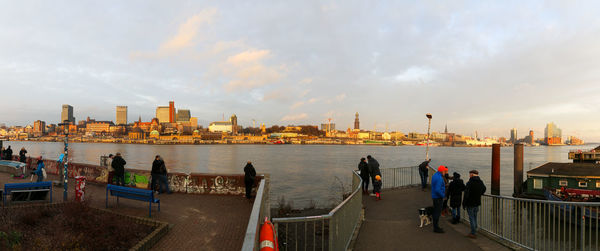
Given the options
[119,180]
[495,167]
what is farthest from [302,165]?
[119,180]

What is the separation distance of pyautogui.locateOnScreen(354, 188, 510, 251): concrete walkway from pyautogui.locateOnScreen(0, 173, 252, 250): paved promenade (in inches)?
133

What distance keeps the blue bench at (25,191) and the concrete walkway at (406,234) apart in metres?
10.5

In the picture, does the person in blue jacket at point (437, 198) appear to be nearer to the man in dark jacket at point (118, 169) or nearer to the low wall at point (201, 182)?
the low wall at point (201, 182)

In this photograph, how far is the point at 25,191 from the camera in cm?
1016

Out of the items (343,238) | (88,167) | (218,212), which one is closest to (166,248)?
(218,212)

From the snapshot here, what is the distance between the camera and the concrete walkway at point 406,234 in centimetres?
752

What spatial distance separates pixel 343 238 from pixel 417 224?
3.71 meters

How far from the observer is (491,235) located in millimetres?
8148

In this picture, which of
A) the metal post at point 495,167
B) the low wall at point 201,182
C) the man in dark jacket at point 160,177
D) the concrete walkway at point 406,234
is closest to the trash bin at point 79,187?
the man in dark jacket at point 160,177

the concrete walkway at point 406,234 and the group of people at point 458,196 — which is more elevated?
the group of people at point 458,196

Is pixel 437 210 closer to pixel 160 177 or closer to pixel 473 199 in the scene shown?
pixel 473 199

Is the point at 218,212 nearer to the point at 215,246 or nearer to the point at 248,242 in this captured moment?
the point at 215,246

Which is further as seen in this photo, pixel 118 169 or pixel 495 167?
pixel 495 167

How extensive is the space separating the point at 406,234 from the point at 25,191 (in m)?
11.8
